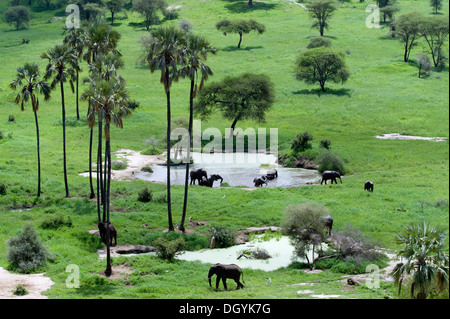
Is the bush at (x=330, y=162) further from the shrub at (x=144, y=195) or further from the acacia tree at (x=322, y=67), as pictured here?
the acacia tree at (x=322, y=67)

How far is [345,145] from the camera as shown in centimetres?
7331

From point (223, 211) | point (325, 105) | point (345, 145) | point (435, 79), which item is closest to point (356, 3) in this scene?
point (435, 79)

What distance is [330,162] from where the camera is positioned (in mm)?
65125

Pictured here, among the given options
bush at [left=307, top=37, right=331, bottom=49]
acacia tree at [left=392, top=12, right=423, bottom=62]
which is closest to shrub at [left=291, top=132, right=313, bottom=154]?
bush at [left=307, top=37, right=331, bottom=49]

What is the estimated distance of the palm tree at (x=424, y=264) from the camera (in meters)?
27.2

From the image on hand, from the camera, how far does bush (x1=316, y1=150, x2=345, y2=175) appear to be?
6475cm

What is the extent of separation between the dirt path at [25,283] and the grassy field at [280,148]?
738mm

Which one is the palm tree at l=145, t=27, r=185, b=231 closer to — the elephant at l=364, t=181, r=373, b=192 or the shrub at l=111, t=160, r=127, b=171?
the elephant at l=364, t=181, r=373, b=192

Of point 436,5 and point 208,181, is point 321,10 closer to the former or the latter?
point 436,5

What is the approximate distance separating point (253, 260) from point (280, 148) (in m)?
38.8

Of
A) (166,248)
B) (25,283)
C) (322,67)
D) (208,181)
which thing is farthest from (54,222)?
(322,67)

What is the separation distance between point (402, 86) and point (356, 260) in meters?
72.3

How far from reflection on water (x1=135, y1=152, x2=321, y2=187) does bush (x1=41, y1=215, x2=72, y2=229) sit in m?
18.8

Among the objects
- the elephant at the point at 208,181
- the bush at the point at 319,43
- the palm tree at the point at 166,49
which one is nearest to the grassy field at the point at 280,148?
the elephant at the point at 208,181
